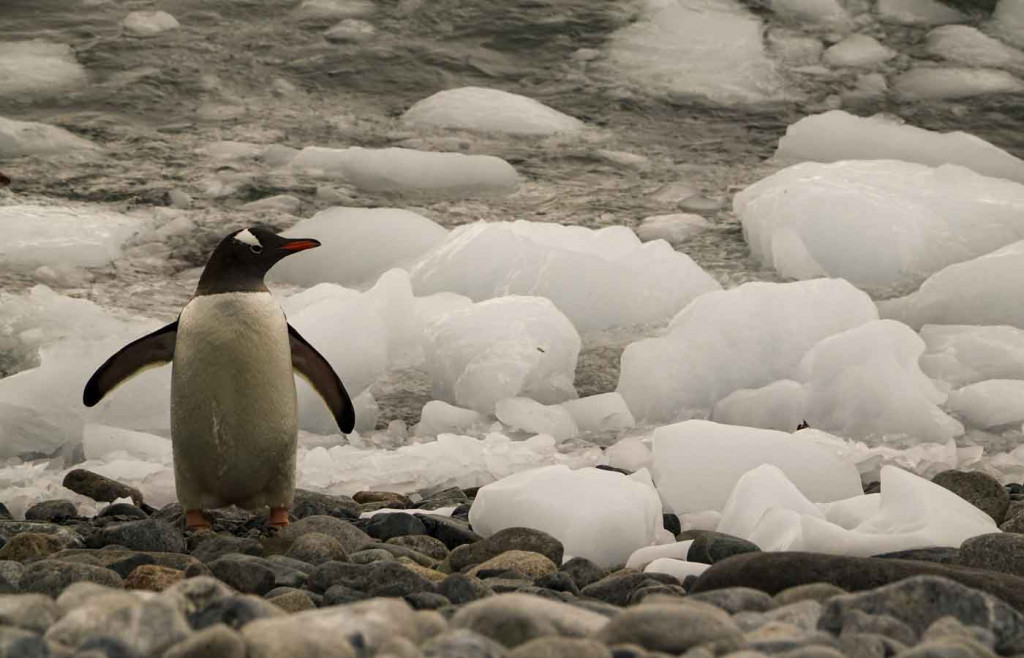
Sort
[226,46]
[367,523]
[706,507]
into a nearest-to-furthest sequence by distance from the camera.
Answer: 1. [367,523]
2. [706,507]
3. [226,46]

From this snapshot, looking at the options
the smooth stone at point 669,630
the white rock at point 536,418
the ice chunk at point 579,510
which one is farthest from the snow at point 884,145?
the smooth stone at point 669,630

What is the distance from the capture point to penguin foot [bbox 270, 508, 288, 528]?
3.55m

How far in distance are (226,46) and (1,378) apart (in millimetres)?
5399

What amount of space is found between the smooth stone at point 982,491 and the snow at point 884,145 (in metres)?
4.36

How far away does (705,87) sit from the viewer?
31.0 feet

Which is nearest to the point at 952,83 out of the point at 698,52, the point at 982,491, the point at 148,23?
the point at 698,52

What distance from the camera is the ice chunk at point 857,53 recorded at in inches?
389

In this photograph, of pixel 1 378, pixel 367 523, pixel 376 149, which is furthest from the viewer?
pixel 376 149

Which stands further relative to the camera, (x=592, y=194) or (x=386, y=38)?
(x=386, y=38)

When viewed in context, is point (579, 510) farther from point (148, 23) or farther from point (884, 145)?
point (148, 23)

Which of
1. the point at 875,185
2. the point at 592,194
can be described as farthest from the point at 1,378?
the point at 875,185

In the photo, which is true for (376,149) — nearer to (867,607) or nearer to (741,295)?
(741,295)

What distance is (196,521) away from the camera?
11.7 feet

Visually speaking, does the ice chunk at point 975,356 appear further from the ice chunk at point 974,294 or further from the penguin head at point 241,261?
the penguin head at point 241,261
